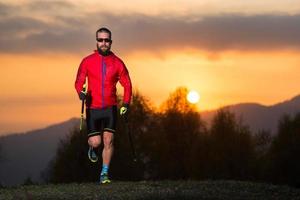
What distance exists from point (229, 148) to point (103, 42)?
77352 mm

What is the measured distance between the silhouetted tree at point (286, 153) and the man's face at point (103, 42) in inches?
2251

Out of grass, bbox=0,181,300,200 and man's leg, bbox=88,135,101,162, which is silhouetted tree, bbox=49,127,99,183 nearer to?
man's leg, bbox=88,135,101,162

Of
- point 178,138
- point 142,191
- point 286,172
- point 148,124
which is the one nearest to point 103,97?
point 142,191

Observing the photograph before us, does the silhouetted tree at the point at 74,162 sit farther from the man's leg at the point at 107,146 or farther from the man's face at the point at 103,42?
the man's face at the point at 103,42

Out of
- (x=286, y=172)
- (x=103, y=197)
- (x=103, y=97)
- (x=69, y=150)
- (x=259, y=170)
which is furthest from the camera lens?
(x=259, y=170)

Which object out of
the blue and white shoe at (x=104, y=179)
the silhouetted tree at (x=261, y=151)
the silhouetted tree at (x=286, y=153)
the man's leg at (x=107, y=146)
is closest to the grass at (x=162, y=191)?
the blue and white shoe at (x=104, y=179)

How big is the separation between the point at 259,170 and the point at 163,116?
15.4 m

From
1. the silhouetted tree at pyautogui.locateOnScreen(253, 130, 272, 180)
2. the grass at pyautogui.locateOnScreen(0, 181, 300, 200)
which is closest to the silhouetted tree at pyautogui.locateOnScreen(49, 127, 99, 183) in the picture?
the silhouetted tree at pyautogui.locateOnScreen(253, 130, 272, 180)

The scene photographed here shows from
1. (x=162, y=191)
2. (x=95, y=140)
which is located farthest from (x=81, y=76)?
(x=162, y=191)

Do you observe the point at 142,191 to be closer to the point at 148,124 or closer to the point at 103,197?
the point at 103,197

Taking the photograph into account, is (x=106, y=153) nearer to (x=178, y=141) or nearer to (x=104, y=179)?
(x=104, y=179)

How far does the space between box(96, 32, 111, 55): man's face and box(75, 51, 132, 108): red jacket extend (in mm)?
179

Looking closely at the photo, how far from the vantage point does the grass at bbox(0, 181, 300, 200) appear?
574 inches

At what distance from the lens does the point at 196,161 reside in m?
92.9
